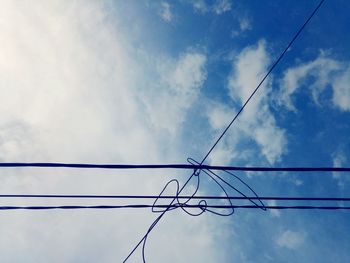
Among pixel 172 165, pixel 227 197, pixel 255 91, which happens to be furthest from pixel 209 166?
pixel 255 91

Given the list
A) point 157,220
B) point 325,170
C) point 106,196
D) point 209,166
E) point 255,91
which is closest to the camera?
point 325,170

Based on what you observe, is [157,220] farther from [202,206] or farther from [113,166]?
[113,166]

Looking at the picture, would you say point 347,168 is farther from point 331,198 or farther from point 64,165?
point 64,165

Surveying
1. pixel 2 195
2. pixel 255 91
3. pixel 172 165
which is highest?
pixel 255 91

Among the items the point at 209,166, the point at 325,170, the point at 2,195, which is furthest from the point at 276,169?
the point at 2,195

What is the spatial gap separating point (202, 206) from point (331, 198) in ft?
6.12

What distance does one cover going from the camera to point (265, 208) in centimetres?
532

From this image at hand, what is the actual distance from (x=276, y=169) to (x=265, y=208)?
120 centimetres

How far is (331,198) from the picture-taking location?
477 centimetres

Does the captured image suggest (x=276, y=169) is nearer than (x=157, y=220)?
Yes

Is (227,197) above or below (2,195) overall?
above

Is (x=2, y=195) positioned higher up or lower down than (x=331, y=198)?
lower down

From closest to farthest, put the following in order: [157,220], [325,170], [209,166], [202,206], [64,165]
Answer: [64,165]
[325,170]
[209,166]
[202,206]
[157,220]

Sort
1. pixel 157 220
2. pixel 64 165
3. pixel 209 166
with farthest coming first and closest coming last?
pixel 157 220 < pixel 209 166 < pixel 64 165
